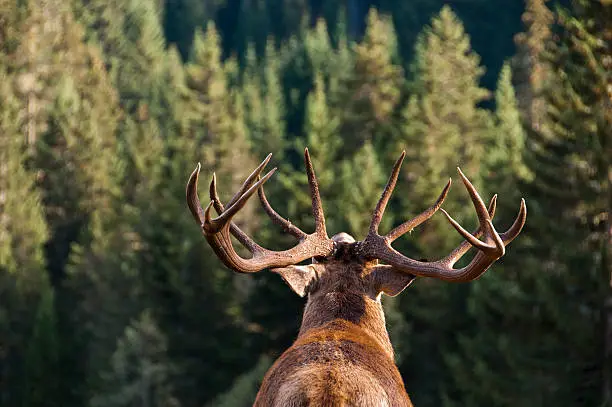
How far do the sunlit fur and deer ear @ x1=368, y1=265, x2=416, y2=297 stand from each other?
41 mm

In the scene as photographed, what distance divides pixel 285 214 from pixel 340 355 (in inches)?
1258

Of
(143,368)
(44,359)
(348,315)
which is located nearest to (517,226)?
(348,315)

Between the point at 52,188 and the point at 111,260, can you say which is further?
the point at 52,188

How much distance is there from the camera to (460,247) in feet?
28.3

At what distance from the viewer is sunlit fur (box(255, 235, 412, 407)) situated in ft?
21.2

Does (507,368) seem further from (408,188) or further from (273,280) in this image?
(408,188)

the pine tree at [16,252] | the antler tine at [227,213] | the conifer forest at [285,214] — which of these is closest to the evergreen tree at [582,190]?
the conifer forest at [285,214]

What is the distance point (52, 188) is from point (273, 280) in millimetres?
32604

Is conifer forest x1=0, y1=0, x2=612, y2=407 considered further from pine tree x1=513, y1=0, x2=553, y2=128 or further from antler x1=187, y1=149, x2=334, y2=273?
antler x1=187, y1=149, x2=334, y2=273

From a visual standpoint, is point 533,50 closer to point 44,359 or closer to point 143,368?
point 44,359

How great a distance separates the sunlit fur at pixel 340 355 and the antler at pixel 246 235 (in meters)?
0.21

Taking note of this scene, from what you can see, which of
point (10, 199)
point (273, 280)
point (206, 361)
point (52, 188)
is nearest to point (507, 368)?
point (273, 280)

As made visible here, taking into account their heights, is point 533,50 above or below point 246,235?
above

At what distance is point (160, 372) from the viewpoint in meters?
42.8
